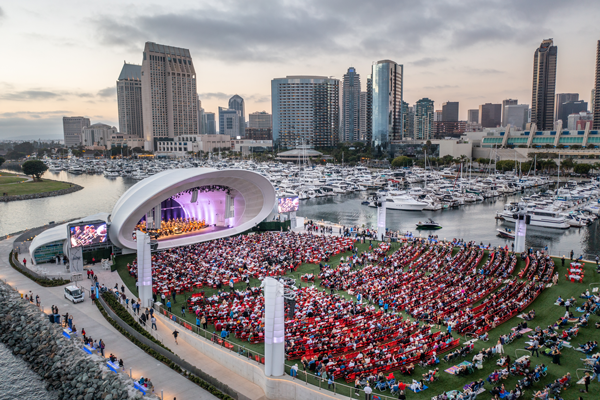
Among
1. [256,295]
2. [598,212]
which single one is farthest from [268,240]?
[598,212]

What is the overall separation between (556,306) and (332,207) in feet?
156

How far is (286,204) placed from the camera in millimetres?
42094

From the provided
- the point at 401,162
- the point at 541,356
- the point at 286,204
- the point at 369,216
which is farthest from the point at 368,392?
the point at 401,162

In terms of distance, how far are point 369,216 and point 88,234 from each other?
38462 mm

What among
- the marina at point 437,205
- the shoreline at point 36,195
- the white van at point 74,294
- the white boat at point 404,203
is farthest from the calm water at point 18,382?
the shoreline at point 36,195

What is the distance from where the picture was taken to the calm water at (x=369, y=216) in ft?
145

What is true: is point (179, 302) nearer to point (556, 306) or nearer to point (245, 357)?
point (245, 357)

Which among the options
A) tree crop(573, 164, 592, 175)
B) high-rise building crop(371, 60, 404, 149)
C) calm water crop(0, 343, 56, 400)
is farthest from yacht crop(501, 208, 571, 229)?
high-rise building crop(371, 60, 404, 149)

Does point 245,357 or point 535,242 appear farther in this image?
point 535,242

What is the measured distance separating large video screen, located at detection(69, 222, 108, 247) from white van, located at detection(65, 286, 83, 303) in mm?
5671

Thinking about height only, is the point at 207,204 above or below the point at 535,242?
above

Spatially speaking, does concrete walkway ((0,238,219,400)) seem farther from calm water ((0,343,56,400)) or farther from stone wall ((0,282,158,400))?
calm water ((0,343,56,400))

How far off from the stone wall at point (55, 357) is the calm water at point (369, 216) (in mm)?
33964

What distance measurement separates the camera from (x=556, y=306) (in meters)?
20.5
